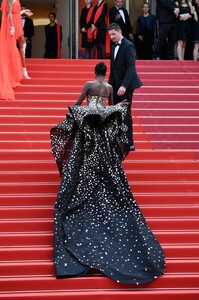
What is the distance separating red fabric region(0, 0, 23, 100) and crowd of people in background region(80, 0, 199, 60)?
3006mm

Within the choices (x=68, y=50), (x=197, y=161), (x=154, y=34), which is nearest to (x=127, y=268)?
(x=197, y=161)

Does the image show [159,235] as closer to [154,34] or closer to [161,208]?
[161,208]

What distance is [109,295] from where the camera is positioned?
7406mm

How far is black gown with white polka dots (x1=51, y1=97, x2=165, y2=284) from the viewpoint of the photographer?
301 inches

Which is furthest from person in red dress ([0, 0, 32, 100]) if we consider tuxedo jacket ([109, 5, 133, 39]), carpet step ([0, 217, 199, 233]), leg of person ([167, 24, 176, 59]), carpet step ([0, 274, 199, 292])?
carpet step ([0, 274, 199, 292])

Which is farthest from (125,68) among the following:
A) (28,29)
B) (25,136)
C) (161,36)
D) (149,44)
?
(28,29)

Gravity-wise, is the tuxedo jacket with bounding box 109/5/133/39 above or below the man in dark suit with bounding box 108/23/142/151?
below

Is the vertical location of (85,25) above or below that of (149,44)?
above

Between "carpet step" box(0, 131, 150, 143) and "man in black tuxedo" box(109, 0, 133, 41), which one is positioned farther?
"man in black tuxedo" box(109, 0, 133, 41)

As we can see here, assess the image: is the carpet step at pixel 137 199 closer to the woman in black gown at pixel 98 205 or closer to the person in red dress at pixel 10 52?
the woman in black gown at pixel 98 205

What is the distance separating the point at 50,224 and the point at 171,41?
26.2 ft

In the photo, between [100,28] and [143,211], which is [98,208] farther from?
[100,28]

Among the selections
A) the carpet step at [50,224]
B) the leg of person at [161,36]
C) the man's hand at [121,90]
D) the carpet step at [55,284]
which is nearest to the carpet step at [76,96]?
the man's hand at [121,90]

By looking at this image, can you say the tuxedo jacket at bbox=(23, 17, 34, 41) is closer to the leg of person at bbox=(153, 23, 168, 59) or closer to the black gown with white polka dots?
the leg of person at bbox=(153, 23, 168, 59)
